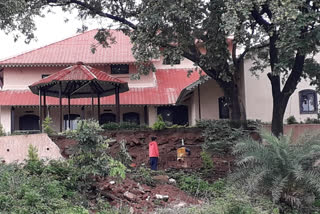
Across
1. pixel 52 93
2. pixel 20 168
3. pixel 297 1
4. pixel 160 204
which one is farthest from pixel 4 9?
pixel 52 93

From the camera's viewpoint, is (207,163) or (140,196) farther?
(207,163)

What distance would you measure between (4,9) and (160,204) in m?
7.53

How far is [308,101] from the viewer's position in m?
25.2

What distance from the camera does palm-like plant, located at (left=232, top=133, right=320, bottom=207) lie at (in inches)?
487

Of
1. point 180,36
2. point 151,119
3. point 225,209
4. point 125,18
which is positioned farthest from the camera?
point 151,119

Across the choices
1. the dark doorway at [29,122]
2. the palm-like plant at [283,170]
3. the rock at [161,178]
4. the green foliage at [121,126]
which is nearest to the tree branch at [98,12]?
the green foliage at [121,126]

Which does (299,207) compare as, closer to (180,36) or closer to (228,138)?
(228,138)

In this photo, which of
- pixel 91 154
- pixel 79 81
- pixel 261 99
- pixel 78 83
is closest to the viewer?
pixel 91 154

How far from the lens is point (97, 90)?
23828 millimetres

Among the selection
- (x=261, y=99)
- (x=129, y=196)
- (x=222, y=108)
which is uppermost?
(x=261, y=99)

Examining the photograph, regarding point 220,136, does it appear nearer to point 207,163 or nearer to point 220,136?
point 220,136

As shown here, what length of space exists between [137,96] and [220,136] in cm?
1246

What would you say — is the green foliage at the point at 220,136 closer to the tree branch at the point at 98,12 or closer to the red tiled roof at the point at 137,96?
the tree branch at the point at 98,12

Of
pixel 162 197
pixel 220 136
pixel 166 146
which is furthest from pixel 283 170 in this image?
pixel 166 146
